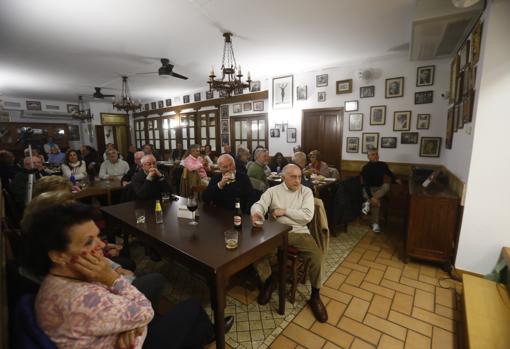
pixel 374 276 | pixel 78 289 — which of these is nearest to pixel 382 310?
pixel 374 276

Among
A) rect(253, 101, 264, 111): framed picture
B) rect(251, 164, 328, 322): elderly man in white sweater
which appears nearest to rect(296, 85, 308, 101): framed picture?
rect(253, 101, 264, 111): framed picture

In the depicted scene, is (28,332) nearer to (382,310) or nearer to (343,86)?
(382,310)

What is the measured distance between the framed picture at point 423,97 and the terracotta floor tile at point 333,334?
4123 mm

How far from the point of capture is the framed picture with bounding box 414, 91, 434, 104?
410 centimetres

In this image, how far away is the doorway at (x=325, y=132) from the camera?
5164 mm

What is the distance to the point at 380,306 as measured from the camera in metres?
2.06

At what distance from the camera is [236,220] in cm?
168

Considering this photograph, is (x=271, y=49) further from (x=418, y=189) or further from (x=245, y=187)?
(x=418, y=189)

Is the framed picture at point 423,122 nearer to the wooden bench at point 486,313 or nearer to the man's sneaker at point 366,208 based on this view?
the man's sneaker at point 366,208

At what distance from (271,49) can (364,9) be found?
167 cm

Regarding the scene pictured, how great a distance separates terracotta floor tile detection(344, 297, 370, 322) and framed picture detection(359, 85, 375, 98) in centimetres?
392

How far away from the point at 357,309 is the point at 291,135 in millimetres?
4320

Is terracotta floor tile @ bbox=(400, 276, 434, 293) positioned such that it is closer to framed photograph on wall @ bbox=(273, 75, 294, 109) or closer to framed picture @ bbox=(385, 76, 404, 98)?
framed picture @ bbox=(385, 76, 404, 98)

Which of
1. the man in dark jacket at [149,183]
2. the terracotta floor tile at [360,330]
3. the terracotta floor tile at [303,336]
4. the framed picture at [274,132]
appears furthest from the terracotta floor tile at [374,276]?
the framed picture at [274,132]
